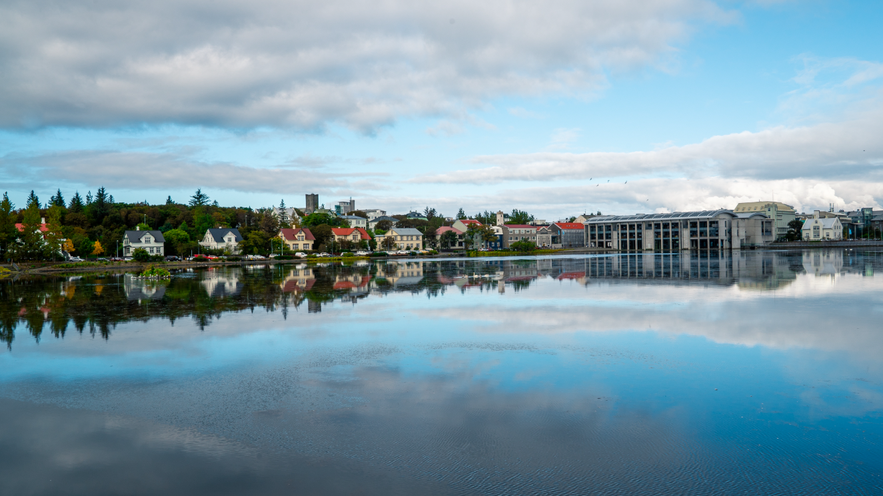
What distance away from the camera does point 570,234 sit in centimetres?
12144

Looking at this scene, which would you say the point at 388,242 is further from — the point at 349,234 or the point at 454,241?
the point at 454,241

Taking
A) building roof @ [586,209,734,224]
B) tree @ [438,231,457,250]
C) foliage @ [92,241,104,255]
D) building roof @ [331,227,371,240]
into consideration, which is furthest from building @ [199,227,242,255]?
building roof @ [586,209,734,224]

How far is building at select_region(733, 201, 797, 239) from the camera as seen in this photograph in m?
129

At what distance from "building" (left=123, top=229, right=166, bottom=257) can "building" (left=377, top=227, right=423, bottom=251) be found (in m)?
40.0

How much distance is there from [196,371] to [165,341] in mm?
3448

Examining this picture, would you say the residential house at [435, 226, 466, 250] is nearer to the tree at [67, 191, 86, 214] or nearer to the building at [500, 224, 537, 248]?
the building at [500, 224, 537, 248]

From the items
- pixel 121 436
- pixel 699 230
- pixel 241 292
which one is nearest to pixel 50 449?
pixel 121 436

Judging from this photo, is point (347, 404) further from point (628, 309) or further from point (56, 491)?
point (628, 309)

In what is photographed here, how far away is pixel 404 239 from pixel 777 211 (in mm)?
94612

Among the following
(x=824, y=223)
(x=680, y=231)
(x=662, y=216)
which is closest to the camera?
(x=680, y=231)

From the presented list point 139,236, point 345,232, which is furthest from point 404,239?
point 139,236

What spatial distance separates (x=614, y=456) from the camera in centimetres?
562

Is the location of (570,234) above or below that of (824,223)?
below

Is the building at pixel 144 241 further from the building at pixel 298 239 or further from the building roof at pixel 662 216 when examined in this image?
the building roof at pixel 662 216
